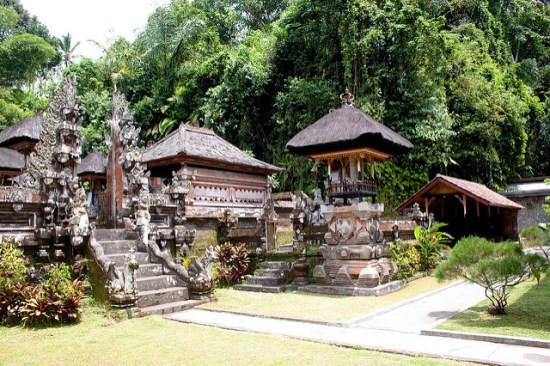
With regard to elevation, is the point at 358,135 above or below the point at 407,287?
above

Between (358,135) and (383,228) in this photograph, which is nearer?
(358,135)

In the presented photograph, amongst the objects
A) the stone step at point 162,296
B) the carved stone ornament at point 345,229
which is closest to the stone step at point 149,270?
the stone step at point 162,296

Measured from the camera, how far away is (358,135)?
1182 centimetres

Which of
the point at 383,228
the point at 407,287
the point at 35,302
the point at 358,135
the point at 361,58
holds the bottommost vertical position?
the point at 407,287

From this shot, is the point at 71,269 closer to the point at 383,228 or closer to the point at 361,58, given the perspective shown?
the point at 383,228

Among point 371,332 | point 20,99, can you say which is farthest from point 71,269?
point 20,99

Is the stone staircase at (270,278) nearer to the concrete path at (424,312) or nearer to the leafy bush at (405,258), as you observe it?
the leafy bush at (405,258)

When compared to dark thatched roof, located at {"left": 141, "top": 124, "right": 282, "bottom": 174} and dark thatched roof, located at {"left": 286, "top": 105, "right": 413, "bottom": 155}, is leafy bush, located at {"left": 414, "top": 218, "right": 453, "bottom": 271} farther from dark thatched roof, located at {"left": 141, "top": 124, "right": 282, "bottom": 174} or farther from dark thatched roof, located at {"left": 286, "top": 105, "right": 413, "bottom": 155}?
dark thatched roof, located at {"left": 141, "top": 124, "right": 282, "bottom": 174}

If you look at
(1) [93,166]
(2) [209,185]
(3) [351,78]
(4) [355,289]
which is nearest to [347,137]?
(4) [355,289]

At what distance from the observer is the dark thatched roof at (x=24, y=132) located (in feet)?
60.1

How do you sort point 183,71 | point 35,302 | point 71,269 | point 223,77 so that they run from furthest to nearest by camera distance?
point 183,71, point 223,77, point 71,269, point 35,302

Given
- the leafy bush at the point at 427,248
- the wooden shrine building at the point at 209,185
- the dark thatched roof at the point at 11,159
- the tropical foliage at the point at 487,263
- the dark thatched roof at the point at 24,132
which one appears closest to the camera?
the tropical foliage at the point at 487,263

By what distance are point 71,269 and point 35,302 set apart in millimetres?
1760

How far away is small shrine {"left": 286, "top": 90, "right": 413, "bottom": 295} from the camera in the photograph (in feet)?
39.6
